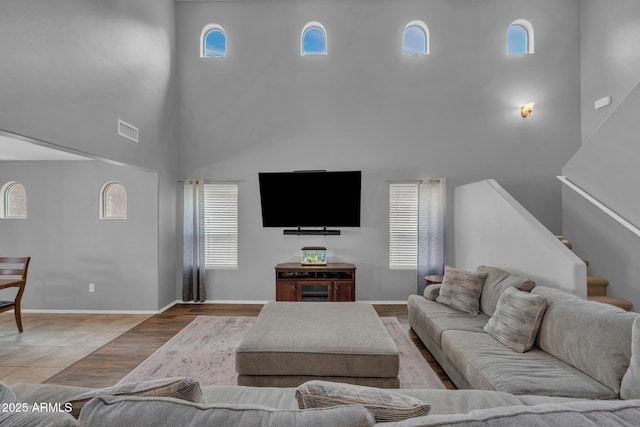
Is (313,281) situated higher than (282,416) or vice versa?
(282,416)

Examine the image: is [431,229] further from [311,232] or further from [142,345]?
[142,345]

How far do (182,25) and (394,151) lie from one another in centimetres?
430

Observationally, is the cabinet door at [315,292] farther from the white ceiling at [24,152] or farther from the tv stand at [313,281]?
the white ceiling at [24,152]

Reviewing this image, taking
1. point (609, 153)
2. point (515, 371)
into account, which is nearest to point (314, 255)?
point (515, 371)

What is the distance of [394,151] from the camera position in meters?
5.43

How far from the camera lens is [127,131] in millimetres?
4180

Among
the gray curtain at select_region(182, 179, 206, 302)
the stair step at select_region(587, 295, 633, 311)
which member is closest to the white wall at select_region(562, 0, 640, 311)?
the stair step at select_region(587, 295, 633, 311)

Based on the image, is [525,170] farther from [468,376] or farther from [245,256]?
[245,256]

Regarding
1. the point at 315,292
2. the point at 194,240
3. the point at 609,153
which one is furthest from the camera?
the point at 194,240

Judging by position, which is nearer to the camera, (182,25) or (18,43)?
(18,43)

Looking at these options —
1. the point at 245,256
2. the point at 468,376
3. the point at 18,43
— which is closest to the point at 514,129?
the point at 468,376

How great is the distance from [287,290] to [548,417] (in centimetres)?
415

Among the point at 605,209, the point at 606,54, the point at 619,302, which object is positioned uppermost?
the point at 606,54

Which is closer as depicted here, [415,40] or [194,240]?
[194,240]
